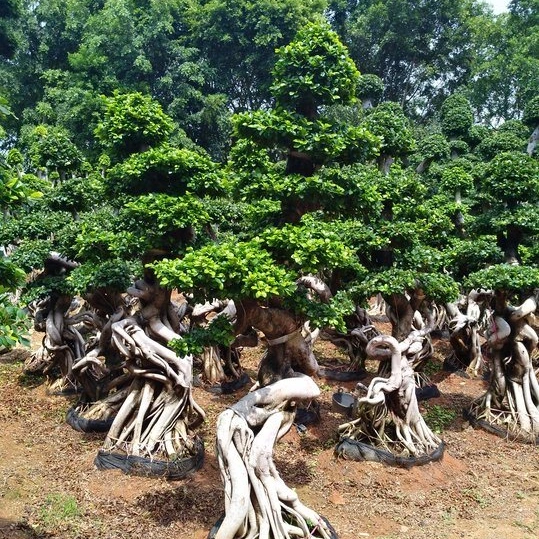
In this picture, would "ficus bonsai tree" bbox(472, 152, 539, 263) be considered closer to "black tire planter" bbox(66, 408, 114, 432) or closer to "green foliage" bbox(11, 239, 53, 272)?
"black tire planter" bbox(66, 408, 114, 432)

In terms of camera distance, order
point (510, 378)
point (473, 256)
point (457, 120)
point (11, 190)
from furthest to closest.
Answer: point (457, 120), point (510, 378), point (473, 256), point (11, 190)

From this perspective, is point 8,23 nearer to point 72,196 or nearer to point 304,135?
point 72,196

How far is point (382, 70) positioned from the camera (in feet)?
102

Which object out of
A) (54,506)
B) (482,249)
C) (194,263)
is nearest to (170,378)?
(54,506)

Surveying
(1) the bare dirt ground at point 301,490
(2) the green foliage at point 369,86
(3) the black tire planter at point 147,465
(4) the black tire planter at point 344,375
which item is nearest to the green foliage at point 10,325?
(1) the bare dirt ground at point 301,490

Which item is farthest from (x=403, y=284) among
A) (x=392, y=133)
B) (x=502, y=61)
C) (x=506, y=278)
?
(x=502, y=61)

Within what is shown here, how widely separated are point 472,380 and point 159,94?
64.6 feet

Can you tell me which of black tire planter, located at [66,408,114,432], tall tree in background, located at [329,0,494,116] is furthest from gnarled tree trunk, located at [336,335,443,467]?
tall tree in background, located at [329,0,494,116]

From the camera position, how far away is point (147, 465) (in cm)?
733

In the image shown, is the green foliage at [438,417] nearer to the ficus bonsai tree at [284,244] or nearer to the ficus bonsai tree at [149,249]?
the ficus bonsai tree at [284,244]

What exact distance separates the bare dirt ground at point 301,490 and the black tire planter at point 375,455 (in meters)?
0.10

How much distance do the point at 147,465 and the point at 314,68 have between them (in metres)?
5.52

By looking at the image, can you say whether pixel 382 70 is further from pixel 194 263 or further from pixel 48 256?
pixel 194 263

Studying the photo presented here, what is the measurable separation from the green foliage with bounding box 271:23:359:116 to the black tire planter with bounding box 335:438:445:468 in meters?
4.78
